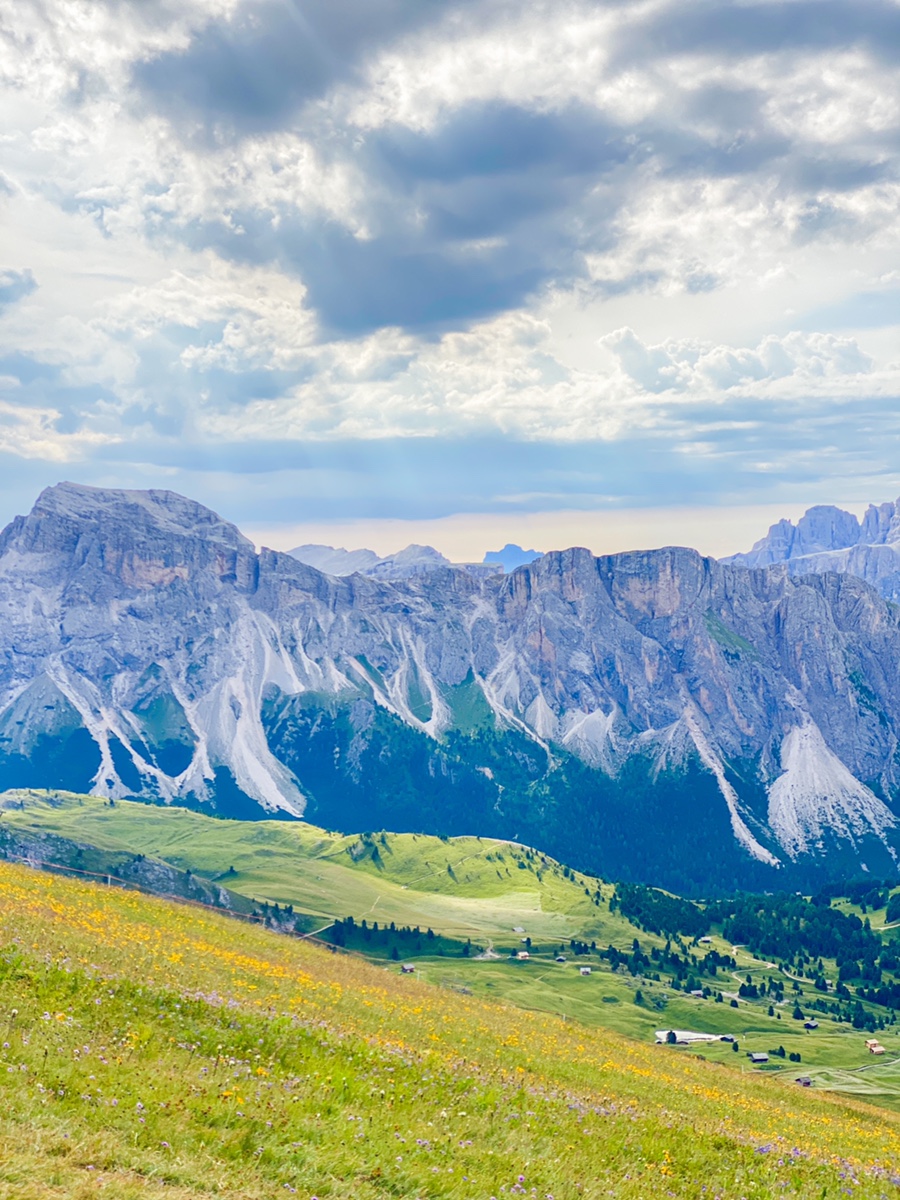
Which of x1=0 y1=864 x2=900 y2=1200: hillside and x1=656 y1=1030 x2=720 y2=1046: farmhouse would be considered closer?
x1=0 y1=864 x2=900 y2=1200: hillside

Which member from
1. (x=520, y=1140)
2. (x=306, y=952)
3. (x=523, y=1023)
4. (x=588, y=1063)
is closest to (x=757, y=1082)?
(x=523, y=1023)

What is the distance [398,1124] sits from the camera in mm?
21281

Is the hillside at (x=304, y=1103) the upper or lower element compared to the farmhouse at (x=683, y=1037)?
upper

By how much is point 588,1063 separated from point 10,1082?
1161 inches

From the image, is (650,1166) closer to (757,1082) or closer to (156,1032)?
(156,1032)

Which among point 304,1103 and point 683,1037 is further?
point 683,1037

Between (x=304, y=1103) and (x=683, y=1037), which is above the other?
(x=304, y=1103)

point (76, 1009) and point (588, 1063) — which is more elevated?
point (76, 1009)

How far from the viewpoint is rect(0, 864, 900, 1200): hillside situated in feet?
57.8

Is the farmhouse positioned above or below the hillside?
below

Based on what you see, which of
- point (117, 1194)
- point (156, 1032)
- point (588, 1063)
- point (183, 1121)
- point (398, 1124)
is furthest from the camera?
point (588, 1063)

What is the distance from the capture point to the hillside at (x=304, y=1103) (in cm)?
1761

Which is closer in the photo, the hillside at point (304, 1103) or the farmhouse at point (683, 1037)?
the hillside at point (304, 1103)

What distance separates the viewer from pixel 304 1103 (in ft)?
68.5
